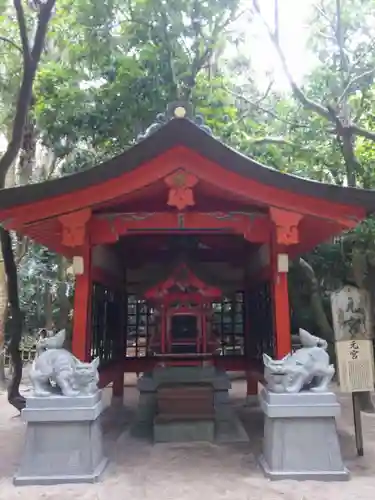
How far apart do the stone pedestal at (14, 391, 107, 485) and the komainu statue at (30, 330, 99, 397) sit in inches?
4.6

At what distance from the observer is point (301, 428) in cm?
555

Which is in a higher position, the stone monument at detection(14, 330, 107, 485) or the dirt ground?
the stone monument at detection(14, 330, 107, 485)

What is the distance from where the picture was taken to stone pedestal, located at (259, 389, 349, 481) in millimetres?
5488

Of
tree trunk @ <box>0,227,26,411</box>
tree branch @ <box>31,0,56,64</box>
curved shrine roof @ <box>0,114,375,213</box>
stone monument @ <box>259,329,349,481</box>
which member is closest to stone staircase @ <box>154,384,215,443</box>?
stone monument @ <box>259,329,349,481</box>

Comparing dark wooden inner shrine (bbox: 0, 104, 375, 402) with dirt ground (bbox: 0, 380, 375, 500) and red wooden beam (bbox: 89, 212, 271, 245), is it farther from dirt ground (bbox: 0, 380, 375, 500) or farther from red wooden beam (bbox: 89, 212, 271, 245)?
dirt ground (bbox: 0, 380, 375, 500)

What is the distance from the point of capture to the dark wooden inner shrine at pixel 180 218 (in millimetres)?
5633

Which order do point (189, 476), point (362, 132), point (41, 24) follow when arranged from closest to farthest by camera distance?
point (189, 476)
point (41, 24)
point (362, 132)

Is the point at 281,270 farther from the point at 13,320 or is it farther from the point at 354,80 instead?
the point at 354,80

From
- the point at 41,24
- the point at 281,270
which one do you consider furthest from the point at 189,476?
the point at 41,24

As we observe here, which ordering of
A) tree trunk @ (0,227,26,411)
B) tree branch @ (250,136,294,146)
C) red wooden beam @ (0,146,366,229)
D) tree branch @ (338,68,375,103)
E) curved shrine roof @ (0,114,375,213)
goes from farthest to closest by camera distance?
Answer: tree branch @ (250,136,294,146) < tree branch @ (338,68,375,103) < tree trunk @ (0,227,26,411) < red wooden beam @ (0,146,366,229) < curved shrine roof @ (0,114,375,213)

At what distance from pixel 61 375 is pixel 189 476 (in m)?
1.81

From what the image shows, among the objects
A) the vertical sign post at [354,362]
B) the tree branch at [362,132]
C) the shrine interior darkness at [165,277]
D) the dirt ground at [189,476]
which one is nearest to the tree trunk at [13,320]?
the dirt ground at [189,476]

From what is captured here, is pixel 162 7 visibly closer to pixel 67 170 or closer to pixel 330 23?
pixel 330 23

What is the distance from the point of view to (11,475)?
5.69 m
